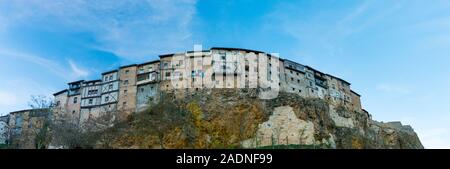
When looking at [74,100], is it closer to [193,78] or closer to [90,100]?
[90,100]

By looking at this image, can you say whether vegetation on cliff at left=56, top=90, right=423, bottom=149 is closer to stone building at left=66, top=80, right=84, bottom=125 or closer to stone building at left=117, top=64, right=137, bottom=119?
stone building at left=117, top=64, right=137, bottom=119

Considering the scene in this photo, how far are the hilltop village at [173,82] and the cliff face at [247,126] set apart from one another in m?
1.71

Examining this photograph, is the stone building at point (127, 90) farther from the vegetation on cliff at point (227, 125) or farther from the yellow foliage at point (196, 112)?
the yellow foliage at point (196, 112)

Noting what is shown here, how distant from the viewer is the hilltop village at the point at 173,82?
134 ft

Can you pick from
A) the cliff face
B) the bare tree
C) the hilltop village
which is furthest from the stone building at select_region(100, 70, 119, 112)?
the cliff face

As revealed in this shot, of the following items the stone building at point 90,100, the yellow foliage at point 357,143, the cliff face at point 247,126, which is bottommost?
the yellow foliage at point 357,143

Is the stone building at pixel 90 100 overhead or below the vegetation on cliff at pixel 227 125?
overhead

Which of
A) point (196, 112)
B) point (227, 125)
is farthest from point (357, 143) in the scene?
point (196, 112)

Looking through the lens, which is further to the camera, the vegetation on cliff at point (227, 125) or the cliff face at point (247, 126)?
the cliff face at point (247, 126)

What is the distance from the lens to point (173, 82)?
4153 centimetres

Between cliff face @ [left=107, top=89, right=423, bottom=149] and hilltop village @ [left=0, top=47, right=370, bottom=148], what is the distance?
1706 millimetres

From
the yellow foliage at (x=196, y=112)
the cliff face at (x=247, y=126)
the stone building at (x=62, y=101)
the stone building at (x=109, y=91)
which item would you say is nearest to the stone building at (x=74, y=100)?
the stone building at (x=62, y=101)

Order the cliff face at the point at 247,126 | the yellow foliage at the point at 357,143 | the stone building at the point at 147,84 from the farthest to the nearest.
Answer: the stone building at the point at 147,84, the yellow foliage at the point at 357,143, the cliff face at the point at 247,126
